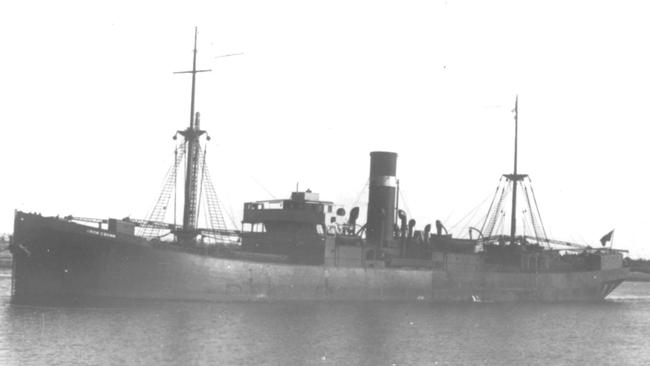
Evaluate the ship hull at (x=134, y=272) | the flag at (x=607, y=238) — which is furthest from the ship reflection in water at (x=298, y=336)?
the flag at (x=607, y=238)

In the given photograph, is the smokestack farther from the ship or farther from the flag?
the flag

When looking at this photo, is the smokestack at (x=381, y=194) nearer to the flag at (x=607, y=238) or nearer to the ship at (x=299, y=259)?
the ship at (x=299, y=259)

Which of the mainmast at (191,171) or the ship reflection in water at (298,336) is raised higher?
the mainmast at (191,171)

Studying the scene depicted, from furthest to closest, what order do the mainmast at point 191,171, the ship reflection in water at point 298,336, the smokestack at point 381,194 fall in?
the smokestack at point 381,194 < the mainmast at point 191,171 < the ship reflection in water at point 298,336

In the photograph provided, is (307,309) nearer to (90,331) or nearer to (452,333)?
(452,333)

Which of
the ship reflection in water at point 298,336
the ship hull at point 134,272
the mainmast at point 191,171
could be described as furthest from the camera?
the mainmast at point 191,171

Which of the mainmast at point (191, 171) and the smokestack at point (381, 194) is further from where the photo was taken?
the smokestack at point (381, 194)

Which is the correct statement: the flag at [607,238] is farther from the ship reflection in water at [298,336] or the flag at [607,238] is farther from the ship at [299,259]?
the ship reflection in water at [298,336]

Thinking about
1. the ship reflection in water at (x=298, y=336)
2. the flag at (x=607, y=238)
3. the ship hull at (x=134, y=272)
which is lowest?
the ship reflection in water at (x=298, y=336)
